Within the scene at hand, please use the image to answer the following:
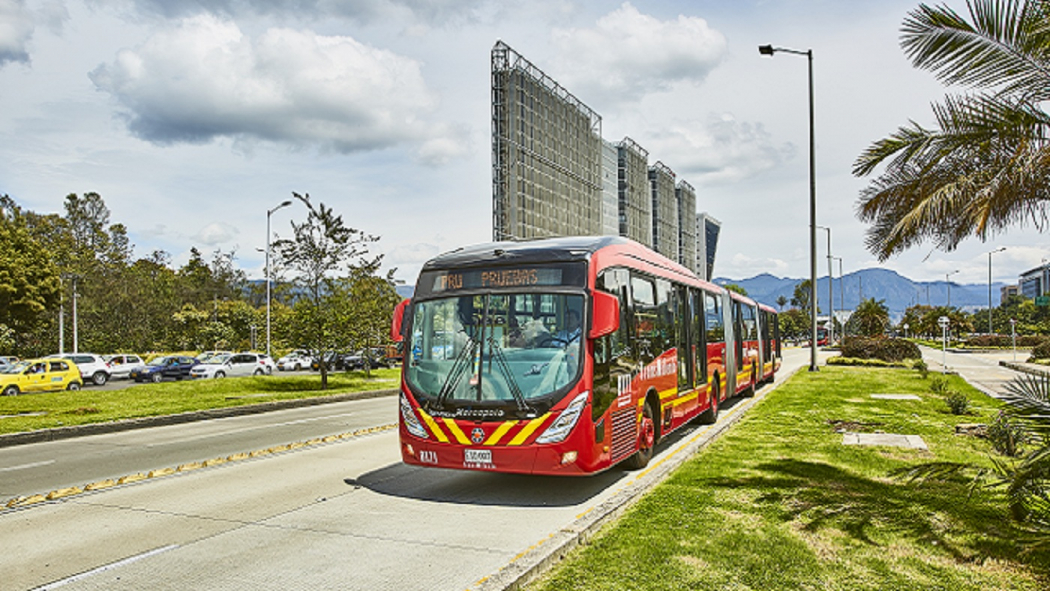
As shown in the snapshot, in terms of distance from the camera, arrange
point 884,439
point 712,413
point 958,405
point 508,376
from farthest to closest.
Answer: point 958,405 < point 712,413 < point 884,439 < point 508,376

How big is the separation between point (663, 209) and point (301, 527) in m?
155

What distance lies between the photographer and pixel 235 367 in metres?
41.5

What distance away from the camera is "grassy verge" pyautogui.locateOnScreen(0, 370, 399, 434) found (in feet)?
59.2

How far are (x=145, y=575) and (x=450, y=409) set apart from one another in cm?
359

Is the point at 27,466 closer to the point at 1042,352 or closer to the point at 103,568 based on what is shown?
the point at 103,568

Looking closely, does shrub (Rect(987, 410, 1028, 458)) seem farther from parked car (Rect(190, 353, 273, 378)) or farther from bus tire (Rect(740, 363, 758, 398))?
parked car (Rect(190, 353, 273, 378))

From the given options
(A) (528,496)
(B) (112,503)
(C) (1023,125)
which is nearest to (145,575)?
(B) (112,503)

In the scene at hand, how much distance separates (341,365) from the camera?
50.2 meters

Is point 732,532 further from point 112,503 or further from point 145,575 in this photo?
point 112,503

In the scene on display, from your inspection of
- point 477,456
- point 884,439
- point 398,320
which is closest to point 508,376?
point 477,456

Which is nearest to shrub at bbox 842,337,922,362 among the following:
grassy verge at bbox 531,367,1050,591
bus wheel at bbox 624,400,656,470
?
grassy verge at bbox 531,367,1050,591

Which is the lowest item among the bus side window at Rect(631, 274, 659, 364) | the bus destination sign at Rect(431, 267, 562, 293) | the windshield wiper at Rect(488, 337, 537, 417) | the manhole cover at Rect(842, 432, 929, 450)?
the manhole cover at Rect(842, 432, 929, 450)

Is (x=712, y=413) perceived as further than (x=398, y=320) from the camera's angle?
Yes

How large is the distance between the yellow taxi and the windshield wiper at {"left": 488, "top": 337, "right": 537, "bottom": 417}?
2778 centimetres
